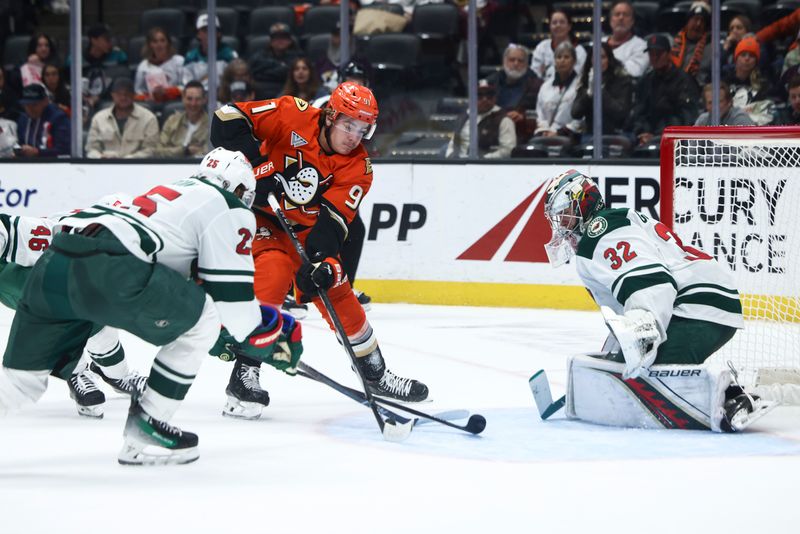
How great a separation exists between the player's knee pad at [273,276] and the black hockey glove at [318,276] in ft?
0.31

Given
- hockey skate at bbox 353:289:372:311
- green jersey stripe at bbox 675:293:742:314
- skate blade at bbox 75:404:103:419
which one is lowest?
hockey skate at bbox 353:289:372:311

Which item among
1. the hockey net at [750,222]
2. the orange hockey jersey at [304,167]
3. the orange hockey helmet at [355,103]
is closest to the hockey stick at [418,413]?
the orange hockey jersey at [304,167]

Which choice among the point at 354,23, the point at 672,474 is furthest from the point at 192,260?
the point at 354,23

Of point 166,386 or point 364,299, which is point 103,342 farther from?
point 364,299

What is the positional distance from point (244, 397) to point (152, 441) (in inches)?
31.2

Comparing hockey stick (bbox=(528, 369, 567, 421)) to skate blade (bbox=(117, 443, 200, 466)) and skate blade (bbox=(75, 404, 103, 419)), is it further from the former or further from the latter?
skate blade (bbox=(75, 404, 103, 419))

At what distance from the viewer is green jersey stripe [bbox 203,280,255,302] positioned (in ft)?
9.73

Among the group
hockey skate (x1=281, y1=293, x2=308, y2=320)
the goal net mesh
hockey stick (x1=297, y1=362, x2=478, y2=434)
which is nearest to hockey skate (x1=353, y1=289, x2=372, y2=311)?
hockey skate (x1=281, y1=293, x2=308, y2=320)

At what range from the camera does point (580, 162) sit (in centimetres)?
675

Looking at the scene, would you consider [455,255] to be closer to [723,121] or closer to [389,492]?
[723,121]

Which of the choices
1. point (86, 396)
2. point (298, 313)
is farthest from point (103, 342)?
point (298, 313)

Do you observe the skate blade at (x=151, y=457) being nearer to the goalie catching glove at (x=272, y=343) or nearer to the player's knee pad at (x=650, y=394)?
the goalie catching glove at (x=272, y=343)

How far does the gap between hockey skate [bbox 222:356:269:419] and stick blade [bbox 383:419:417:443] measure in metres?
0.54

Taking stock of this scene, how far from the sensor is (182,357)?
9.73ft
